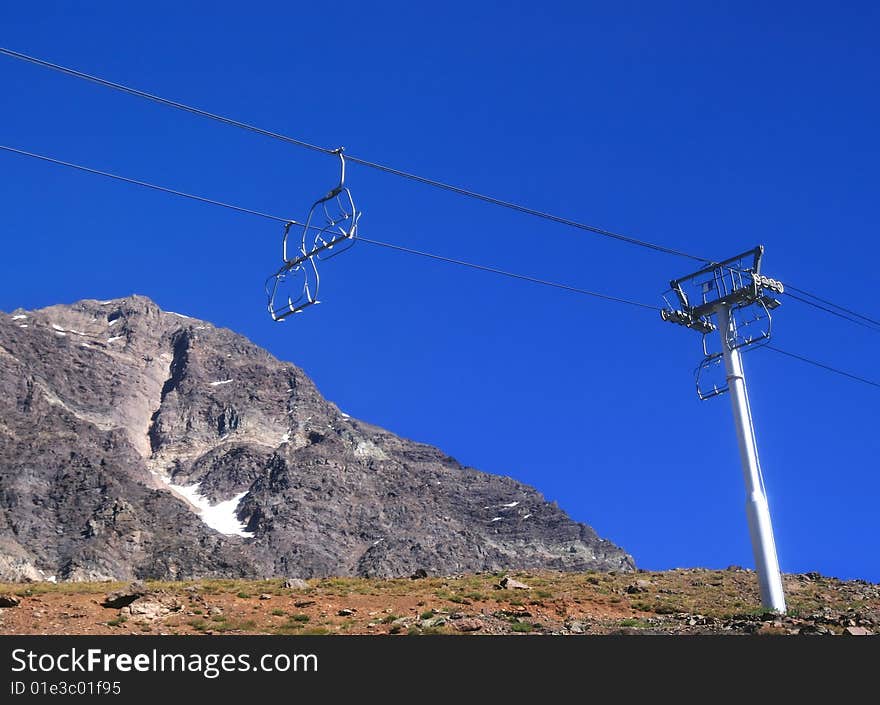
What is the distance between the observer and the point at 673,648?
2061cm

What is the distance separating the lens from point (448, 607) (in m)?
37.2

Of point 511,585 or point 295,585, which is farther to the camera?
point 511,585

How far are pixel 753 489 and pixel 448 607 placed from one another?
1136cm

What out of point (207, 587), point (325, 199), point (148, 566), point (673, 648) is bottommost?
point (673, 648)

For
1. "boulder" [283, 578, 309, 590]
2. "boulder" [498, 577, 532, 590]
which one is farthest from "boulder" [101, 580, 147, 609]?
"boulder" [498, 577, 532, 590]

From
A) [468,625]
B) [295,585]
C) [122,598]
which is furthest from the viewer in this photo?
[295,585]

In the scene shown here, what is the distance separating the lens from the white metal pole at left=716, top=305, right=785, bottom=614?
1256 inches

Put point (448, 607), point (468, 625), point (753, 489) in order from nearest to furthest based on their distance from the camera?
point (468, 625)
point (753, 489)
point (448, 607)

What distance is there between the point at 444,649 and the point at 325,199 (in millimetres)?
10013

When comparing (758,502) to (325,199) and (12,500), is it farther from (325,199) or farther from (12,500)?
(12,500)

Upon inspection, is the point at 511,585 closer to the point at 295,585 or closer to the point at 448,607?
the point at 448,607

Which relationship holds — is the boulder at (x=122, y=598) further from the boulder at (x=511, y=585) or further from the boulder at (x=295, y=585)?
the boulder at (x=511, y=585)

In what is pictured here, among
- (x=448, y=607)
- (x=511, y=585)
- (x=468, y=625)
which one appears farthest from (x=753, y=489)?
(x=511, y=585)

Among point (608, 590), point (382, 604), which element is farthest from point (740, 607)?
point (382, 604)
